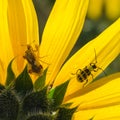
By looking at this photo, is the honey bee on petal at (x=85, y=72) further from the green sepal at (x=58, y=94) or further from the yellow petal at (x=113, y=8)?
the yellow petal at (x=113, y=8)

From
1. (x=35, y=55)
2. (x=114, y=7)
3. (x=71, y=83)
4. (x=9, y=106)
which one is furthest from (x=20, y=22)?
(x=114, y=7)

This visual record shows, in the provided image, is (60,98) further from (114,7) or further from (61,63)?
(114,7)

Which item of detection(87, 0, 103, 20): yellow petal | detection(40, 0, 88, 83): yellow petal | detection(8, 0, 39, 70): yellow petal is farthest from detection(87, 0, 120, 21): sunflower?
detection(8, 0, 39, 70): yellow petal

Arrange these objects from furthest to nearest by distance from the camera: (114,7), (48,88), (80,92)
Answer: (114,7)
(80,92)
(48,88)

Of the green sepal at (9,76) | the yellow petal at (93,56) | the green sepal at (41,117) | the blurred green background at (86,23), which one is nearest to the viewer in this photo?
the green sepal at (41,117)

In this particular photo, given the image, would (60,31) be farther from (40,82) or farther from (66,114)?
(66,114)

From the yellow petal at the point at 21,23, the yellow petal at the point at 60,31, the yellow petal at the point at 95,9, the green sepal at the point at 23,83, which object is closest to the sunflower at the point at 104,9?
the yellow petal at the point at 95,9
